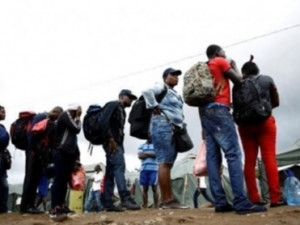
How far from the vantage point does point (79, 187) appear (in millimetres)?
6762

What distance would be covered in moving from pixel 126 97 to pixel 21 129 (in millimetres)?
1753

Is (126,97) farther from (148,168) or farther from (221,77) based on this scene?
(221,77)

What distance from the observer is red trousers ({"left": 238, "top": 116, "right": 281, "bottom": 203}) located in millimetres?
4906

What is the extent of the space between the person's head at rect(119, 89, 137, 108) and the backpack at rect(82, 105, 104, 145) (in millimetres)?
323

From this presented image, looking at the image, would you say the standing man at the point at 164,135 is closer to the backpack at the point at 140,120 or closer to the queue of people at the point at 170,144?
the queue of people at the point at 170,144

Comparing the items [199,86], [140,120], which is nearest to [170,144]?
[140,120]

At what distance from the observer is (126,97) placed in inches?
251

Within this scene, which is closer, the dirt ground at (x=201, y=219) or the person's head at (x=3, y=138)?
the dirt ground at (x=201, y=219)

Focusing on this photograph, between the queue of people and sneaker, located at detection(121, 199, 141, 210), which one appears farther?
sneaker, located at detection(121, 199, 141, 210)

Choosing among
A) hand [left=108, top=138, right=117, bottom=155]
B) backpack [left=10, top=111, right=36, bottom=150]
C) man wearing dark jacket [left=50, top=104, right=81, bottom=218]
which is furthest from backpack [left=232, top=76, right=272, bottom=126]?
backpack [left=10, top=111, right=36, bottom=150]

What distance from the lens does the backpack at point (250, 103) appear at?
186 inches

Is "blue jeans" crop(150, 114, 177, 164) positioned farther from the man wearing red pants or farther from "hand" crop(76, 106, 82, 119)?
"hand" crop(76, 106, 82, 119)

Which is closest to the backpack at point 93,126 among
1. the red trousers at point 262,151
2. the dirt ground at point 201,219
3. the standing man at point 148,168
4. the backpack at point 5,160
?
the dirt ground at point 201,219

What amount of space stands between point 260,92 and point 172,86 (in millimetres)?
1335
